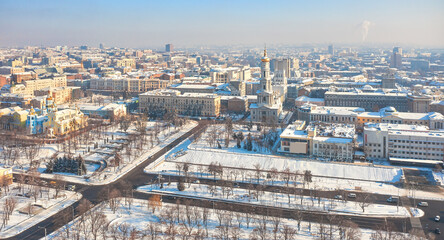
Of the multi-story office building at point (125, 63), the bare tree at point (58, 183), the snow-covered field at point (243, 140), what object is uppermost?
the multi-story office building at point (125, 63)

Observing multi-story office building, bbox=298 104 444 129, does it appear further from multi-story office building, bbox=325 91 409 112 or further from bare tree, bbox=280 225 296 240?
bare tree, bbox=280 225 296 240

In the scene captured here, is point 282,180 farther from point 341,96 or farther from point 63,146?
point 341,96

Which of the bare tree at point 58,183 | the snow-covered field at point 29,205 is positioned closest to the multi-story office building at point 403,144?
the snow-covered field at point 29,205

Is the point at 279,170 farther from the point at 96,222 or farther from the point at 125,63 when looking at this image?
the point at 125,63

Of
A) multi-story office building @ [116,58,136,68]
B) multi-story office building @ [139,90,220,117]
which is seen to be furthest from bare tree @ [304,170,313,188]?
multi-story office building @ [116,58,136,68]

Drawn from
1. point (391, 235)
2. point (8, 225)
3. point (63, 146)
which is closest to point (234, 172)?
point (391, 235)

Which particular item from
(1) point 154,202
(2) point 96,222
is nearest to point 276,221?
(1) point 154,202

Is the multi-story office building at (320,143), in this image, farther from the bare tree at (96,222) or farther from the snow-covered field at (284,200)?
the bare tree at (96,222)
